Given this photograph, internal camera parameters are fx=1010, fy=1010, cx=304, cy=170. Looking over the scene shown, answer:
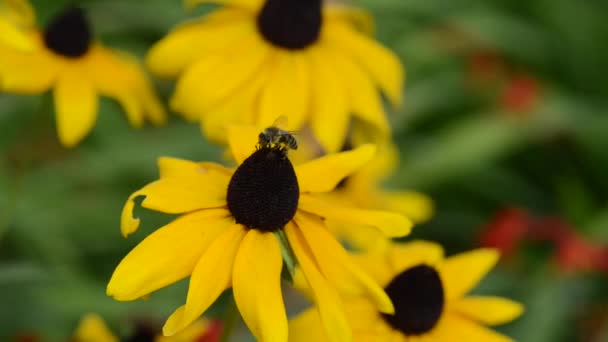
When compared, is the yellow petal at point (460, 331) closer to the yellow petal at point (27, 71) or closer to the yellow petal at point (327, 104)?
the yellow petal at point (327, 104)

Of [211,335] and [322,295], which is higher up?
[322,295]

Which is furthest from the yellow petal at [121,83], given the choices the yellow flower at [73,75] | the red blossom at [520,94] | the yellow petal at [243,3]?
the red blossom at [520,94]

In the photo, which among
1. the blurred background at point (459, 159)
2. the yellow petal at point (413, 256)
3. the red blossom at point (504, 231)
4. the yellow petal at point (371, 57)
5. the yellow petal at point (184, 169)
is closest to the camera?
the yellow petal at point (184, 169)

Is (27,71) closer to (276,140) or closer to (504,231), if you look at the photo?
(276,140)

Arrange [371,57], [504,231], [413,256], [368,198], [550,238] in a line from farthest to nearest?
[550,238]
[504,231]
[368,198]
[371,57]
[413,256]

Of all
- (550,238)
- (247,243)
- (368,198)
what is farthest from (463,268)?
(550,238)

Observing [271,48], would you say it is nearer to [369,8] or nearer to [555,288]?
[555,288]
